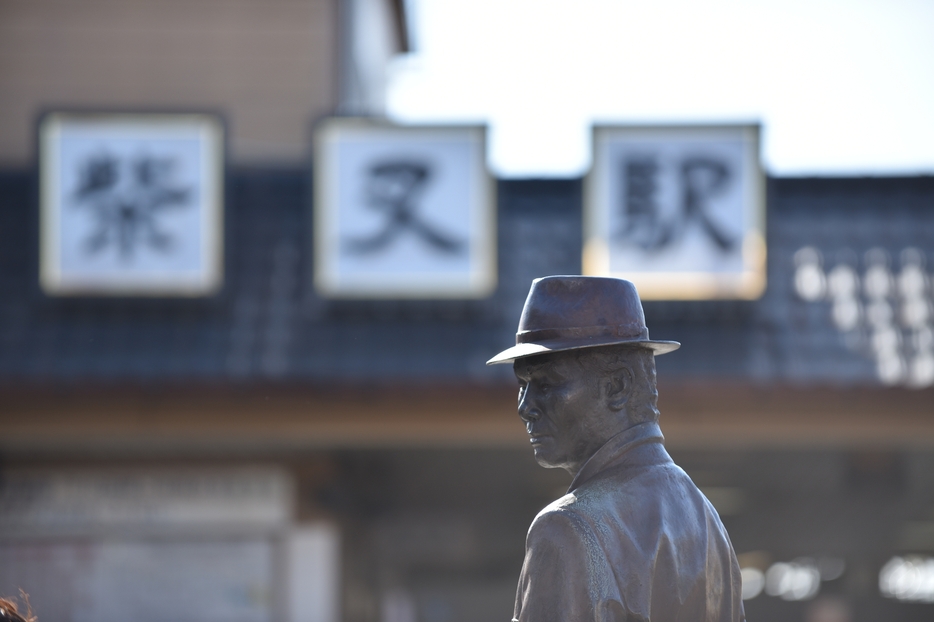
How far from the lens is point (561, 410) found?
282 centimetres

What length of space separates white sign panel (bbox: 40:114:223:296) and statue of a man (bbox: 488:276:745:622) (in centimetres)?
678

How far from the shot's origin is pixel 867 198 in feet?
32.6

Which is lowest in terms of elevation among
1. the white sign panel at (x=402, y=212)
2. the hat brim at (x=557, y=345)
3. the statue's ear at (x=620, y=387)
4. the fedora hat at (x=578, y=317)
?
the statue's ear at (x=620, y=387)

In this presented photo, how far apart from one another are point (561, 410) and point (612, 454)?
0.51ft

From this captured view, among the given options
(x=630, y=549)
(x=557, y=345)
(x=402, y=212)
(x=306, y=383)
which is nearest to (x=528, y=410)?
(x=557, y=345)

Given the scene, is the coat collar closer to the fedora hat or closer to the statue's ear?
the statue's ear

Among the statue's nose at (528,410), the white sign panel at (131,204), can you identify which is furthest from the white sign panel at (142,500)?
the statue's nose at (528,410)

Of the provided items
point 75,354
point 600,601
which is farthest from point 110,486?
point 600,601

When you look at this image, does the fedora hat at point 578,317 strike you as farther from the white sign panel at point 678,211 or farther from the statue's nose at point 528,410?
the white sign panel at point 678,211

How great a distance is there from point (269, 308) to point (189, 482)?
1.46 m

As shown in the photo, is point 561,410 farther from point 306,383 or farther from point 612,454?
point 306,383

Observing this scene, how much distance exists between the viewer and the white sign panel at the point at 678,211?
905cm

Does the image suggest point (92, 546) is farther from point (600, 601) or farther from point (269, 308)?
point (600, 601)

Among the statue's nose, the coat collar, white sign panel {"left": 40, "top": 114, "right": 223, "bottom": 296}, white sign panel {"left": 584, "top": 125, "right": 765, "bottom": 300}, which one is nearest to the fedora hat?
the statue's nose
